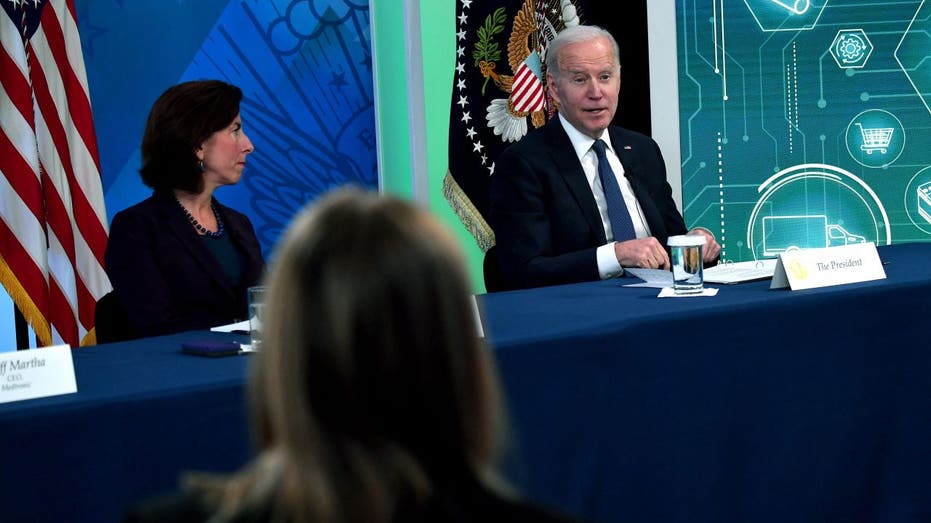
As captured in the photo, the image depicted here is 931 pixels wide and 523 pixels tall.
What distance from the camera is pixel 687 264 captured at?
8.18ft

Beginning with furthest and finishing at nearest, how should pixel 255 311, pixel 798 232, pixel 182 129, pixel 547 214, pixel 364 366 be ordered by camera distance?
pixel 798 232, pixel 547 214, pixel 182 129, pixel 255 311, pixel 364 366

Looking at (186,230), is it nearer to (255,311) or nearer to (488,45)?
(255,311)

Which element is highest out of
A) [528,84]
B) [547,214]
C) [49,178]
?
[528,84]

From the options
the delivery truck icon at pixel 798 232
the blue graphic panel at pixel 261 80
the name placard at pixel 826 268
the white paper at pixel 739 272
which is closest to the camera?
the name placard at pixel 826 268

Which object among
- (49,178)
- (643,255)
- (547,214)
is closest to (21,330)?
(49,178)

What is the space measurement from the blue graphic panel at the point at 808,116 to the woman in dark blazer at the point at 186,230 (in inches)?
83.5

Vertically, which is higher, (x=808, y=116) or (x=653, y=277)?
(x=808, y=116)

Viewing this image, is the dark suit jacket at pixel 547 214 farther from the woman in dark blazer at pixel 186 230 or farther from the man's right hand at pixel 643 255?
the woman in dark blazer at pixel 186 230

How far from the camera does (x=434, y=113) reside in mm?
4766

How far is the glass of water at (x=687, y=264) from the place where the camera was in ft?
8.11

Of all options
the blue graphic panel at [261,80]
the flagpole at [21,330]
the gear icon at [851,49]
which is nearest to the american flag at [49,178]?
the flagpole at [21,330]

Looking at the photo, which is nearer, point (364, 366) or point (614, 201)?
point (364, 366)

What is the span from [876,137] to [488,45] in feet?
5.22

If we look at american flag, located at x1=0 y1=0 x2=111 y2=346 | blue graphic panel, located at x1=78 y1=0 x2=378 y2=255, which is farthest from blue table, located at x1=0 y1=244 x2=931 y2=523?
blue graphic panel, located at x1=78 y1=0 x2=378 y2=255
